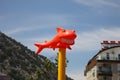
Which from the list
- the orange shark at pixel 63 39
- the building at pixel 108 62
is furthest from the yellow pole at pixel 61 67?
the building at pixel 108 62

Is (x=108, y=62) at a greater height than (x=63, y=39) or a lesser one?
greater

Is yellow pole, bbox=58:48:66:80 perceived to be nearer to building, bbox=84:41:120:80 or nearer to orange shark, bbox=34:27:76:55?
orange shark, bbox=34:27:76:55

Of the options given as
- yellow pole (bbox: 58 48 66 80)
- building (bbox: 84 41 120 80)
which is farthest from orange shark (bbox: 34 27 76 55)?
building (bbox: 84 41 120 80)

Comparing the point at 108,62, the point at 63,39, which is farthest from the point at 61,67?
the point at 108,62

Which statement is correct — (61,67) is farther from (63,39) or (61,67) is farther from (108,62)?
(108,62)

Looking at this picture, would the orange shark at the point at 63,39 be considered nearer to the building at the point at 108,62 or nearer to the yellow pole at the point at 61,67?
the yellow pole at the point at 61,67

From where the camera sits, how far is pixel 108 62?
91.5 m

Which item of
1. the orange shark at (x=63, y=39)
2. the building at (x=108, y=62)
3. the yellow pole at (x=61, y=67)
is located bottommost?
the yellow pole at (x=61, y=67)

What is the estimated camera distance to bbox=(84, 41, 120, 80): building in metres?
90.5

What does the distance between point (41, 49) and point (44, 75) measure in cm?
5226

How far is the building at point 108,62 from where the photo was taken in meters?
90.5

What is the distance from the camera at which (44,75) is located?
91.9 m

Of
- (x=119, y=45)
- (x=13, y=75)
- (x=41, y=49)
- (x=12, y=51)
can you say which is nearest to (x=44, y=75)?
(x=119, y=45)

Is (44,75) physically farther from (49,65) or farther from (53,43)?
(53,43)
